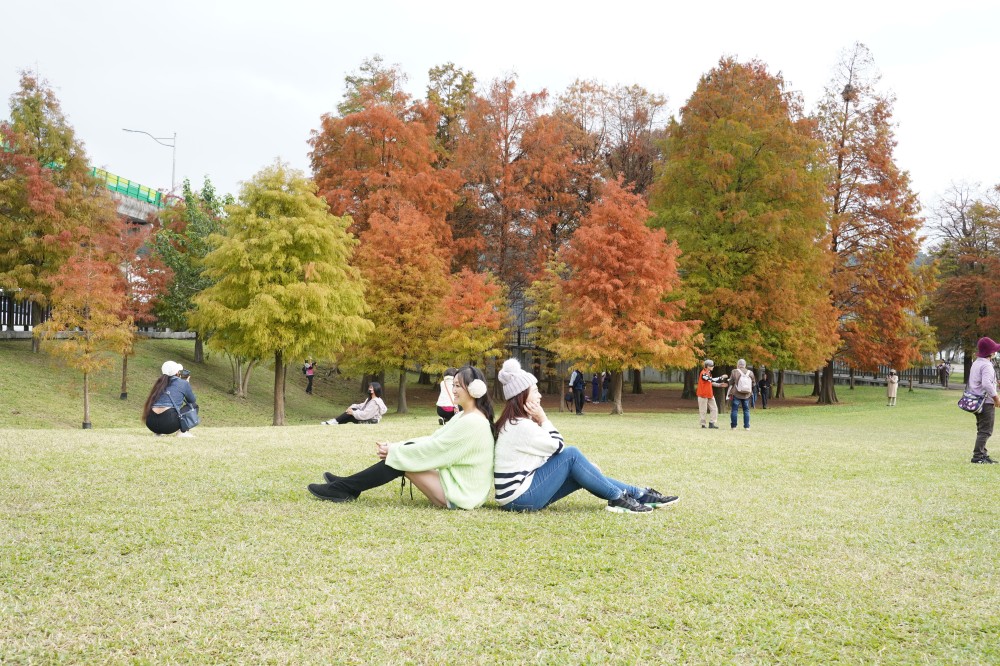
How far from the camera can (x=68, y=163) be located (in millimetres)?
31609

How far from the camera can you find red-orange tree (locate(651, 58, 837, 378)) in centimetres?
3047

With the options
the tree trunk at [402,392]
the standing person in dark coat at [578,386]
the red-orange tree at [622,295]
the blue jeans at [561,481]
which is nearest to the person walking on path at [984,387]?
the blue jeans at [561,481]

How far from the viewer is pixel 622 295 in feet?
89.6

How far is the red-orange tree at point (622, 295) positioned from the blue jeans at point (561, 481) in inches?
769

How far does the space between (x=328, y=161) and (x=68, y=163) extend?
1078cm

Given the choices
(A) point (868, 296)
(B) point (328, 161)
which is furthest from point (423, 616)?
(A) point (868, 296)

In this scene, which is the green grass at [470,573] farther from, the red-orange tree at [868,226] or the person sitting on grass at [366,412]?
the red-orange tree at [868,226]

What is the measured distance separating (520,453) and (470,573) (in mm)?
1910

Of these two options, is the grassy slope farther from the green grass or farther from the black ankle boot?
the black ankle boot

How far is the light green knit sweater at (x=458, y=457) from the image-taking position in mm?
7227

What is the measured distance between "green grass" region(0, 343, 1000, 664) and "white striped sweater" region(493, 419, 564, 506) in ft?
0.95

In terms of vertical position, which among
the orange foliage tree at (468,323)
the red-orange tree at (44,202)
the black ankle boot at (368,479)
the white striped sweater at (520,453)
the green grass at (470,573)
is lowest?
the green grass at (470,573)

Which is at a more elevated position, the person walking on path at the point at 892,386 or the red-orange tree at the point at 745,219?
the red-orange tree at the point at 745,219

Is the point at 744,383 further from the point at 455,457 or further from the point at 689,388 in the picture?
the point at 689,388
